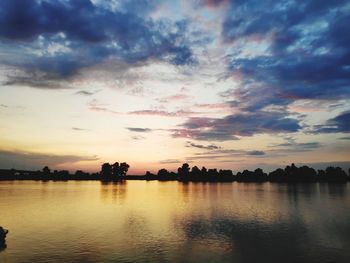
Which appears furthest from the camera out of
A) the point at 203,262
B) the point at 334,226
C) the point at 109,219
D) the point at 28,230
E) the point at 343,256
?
the point at 109,219

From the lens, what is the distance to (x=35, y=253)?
4338 cm

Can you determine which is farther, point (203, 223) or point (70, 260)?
point (203, 223)

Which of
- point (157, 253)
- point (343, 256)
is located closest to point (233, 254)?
point (157, 253)

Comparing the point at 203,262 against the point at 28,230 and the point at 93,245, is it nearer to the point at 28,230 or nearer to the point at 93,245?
the point at 93,245

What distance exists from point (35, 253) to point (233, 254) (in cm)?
2713

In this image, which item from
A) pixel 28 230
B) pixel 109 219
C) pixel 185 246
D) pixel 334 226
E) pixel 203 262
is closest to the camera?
pixel 203 262

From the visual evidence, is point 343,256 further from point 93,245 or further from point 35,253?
point 35,253

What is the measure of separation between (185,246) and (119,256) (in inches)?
404

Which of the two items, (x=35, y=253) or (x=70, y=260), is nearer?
(x=70, y=260)

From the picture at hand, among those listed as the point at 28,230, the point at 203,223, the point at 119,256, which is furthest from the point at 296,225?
the point at 28,230

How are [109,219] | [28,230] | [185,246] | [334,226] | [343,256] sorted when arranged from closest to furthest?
[343,256] → [185,246] → [28,230] → [334,226] → [109,219]

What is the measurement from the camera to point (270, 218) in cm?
7650

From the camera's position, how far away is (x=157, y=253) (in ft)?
142

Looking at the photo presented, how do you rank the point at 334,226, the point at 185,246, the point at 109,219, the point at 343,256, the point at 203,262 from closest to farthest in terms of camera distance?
the point at 203,262, the point at 343,256, the point at 185,246, the point at 334,226, the point at 109,219
